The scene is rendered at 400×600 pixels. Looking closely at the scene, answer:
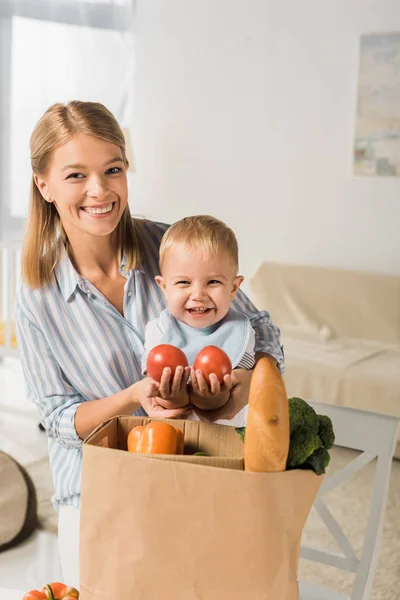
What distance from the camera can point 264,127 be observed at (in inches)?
143

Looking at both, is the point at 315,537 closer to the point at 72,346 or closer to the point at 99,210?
the point at 72,346

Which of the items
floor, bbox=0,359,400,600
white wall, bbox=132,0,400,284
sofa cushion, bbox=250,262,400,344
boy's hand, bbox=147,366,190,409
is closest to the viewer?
boy's hand, bbox=147,366,190,409

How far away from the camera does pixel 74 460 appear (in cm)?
122

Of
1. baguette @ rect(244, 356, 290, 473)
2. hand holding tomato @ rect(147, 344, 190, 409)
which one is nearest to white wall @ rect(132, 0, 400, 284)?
hand holding tomato @ rect(147, 344, 190, 409)

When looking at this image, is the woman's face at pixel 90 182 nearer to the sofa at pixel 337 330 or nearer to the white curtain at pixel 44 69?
the sofa at pixel 337 330

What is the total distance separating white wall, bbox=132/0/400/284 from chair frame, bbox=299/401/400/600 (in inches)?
88.4

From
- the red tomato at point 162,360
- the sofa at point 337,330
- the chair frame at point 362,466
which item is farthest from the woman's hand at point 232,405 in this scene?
the sofa at point 337,330

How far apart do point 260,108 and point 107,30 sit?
0.77 m

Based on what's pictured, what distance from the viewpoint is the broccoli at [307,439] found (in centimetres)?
73

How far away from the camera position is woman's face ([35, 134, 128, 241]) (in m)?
1.11

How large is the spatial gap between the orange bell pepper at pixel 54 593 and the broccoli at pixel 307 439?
13.5 inches

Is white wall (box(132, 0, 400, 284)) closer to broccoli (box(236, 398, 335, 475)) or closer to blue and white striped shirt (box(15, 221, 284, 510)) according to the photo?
blue and white striped shirt (box(15, 221, 284, 510))

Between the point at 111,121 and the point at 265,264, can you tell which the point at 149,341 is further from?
the point at 265,264

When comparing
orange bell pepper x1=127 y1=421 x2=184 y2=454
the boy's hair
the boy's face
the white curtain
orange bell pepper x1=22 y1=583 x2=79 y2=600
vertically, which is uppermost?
the white curtain
